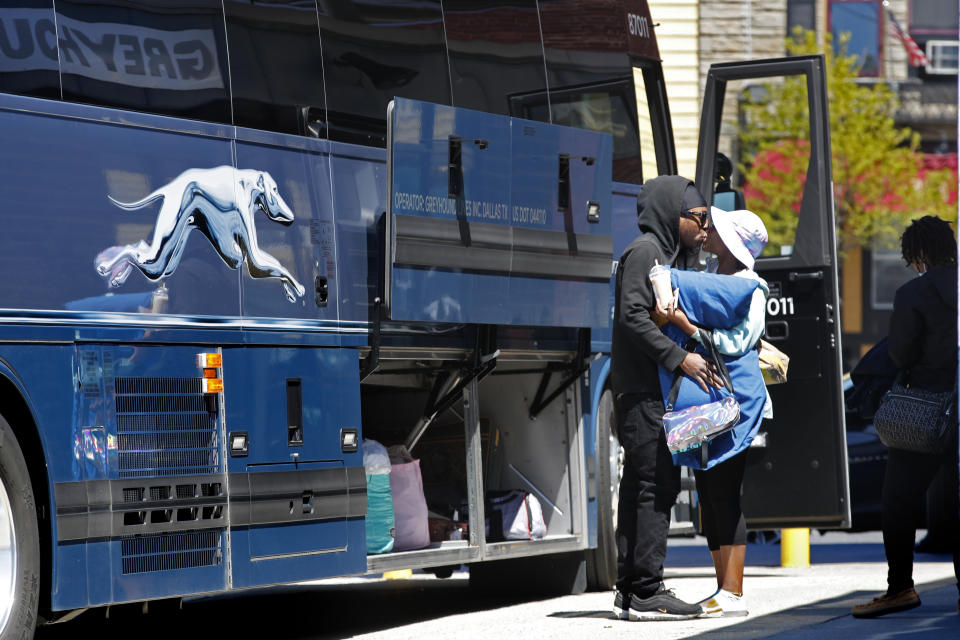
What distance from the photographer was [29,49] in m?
6.27

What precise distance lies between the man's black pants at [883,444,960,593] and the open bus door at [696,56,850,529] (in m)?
1.50

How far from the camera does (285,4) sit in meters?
7.53

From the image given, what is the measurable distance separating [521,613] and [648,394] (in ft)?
5.32

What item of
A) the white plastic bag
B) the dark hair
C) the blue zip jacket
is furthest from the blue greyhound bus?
the dark hair

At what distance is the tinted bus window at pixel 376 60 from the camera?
7.80m

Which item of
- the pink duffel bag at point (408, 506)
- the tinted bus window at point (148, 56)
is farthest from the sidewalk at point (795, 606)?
the tinted bus window at point (148, 56)

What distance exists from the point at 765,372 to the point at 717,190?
282 cm

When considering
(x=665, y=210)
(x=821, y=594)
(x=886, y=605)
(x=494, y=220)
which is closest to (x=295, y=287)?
(x=494, y=220)

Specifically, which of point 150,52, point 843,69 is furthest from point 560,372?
point 843,69

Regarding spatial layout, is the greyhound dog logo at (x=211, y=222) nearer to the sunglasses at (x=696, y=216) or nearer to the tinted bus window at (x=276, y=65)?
the tinted bus window at (x=276, y=65)

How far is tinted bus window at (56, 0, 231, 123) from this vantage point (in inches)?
256

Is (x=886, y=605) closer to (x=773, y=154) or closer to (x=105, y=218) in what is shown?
(x=105, y=218)

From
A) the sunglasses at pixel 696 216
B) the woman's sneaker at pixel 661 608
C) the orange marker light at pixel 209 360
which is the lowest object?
the woman's sneaker at pixel 661 608

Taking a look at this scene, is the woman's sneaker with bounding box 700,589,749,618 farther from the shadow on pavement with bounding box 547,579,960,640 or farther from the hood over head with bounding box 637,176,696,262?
the hood over head with bounding box 637,176,696,262
